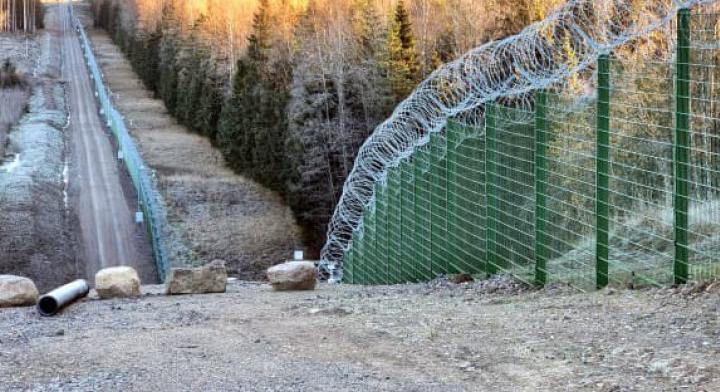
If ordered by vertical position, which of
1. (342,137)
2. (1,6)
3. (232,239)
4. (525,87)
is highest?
(1,6)

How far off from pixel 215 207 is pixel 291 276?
27033 millimetres

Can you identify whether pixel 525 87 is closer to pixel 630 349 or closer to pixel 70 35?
pixel 630 349

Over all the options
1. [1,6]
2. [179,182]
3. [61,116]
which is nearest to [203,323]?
[179,182]

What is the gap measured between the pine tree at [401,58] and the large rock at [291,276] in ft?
75.0

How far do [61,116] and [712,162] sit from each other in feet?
184

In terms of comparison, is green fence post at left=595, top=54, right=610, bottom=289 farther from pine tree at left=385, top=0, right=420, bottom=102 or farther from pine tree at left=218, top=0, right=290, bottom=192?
pine tree at left=218, top=0, right=290, bottom=192

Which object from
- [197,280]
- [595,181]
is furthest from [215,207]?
[595,181]

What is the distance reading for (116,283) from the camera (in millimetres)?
11555

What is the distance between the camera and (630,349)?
19.5 ft

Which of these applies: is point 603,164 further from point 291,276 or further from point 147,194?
point 147,194

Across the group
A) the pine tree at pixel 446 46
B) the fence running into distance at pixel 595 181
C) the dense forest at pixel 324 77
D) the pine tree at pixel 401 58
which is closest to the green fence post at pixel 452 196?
the fence running into distance at pixel 595 181

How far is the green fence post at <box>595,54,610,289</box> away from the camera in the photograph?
803 cm

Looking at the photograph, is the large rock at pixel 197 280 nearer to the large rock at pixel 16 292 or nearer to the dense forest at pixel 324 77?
the large rock at pixel 16 292

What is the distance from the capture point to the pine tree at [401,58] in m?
35.0
